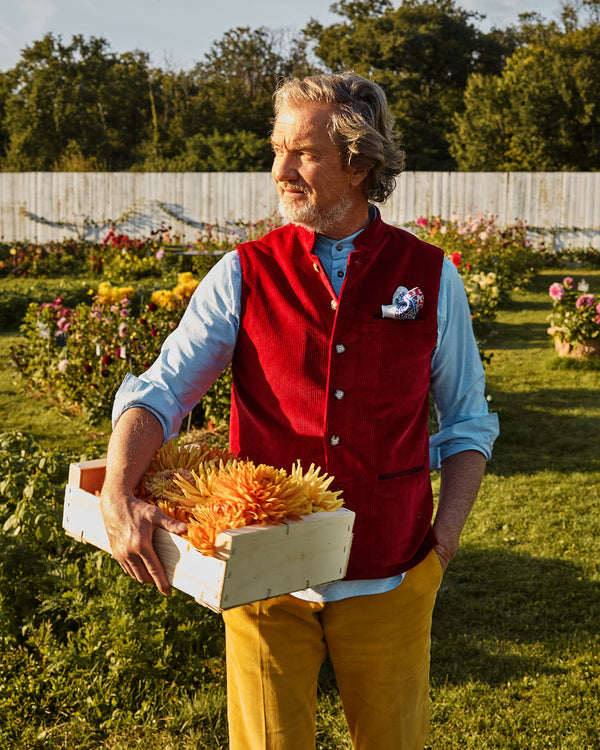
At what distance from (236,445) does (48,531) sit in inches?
59.1

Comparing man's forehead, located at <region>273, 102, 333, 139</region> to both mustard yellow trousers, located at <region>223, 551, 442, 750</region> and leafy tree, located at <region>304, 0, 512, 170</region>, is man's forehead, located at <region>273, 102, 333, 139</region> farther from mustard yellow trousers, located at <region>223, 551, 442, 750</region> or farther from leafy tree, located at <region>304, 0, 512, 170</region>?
leafy tree, located at <region>304, 0, 512, 170</region>

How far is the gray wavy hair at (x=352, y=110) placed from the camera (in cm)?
154

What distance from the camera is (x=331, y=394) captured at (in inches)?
58.9

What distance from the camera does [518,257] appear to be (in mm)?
13727

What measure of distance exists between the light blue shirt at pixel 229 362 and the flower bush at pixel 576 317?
619 cm

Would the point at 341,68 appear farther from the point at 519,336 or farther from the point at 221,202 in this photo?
the point at 519,336

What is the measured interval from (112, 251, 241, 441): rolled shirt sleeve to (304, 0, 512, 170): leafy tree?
27.2 m

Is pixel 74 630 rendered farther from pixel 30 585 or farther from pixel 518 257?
pixel 518 257

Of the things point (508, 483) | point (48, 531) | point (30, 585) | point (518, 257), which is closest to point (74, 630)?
point (30, 585)

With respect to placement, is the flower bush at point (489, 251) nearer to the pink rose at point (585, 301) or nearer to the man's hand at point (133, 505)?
the pink rose at point (585, 301)

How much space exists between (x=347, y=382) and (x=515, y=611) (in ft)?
7.66

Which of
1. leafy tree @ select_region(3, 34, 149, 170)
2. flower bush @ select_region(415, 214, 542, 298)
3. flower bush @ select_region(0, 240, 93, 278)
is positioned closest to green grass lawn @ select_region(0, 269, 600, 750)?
flower bush @ select_region(415, 214, 542, 298)

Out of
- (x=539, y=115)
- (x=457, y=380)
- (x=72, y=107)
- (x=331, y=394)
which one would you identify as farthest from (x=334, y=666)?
(x=72, y=107)

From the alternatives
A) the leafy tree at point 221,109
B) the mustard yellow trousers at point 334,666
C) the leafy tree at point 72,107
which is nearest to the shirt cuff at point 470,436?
the mustard yellow trousers at point 334,666
